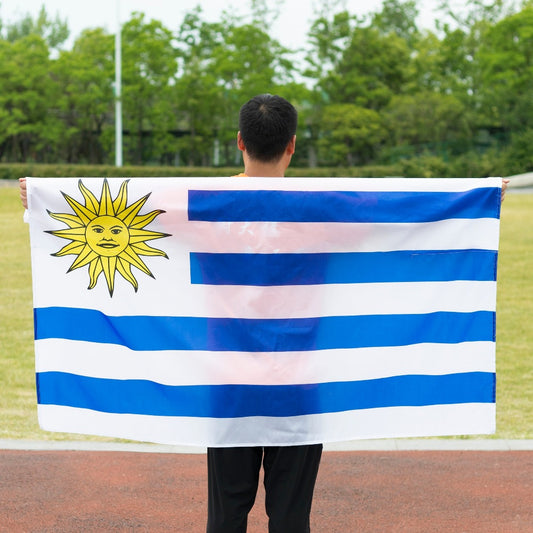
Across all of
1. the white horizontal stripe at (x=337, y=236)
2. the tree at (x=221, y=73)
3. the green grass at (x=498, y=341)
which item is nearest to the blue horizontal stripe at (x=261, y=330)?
the white horizontal stripe at (x=337, y=236)

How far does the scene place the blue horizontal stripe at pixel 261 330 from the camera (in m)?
3.14

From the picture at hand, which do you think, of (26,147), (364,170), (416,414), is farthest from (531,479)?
(26,147)

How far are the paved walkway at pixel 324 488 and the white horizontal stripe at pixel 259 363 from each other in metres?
1.20

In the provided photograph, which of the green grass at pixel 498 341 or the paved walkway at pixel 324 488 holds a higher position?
the paved walkway at pixel 324 488

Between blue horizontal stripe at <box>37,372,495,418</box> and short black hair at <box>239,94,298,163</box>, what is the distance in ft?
2.82

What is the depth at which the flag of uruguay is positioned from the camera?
313cm

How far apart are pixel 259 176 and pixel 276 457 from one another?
3.26ft

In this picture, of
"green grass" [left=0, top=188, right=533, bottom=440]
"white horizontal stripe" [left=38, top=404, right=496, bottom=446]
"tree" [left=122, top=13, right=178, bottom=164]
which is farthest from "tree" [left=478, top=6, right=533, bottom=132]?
"white horizontal stripe" [left=38, top=404, right=496, bottom=446]

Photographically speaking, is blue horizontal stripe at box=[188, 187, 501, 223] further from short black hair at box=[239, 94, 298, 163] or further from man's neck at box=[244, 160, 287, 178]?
short black hair at box=[239, 94, 298, 163]

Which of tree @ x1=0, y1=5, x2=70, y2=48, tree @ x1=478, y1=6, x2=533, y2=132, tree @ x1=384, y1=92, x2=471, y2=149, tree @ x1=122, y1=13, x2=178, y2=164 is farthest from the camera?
tree @ x1=0, y1=5, x2=70, y2=48

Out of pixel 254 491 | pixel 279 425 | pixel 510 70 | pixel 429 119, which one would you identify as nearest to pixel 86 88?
pixel 429 119

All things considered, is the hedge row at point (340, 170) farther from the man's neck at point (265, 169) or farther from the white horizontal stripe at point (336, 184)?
the man's neck at point (265, 169)

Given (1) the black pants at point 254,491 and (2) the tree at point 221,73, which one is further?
(2) the tree at point 221,73

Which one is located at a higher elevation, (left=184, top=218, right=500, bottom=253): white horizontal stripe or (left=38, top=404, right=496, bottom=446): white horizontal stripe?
(left=184, top=218, right=500, bottom=253): white horizontal stripe
